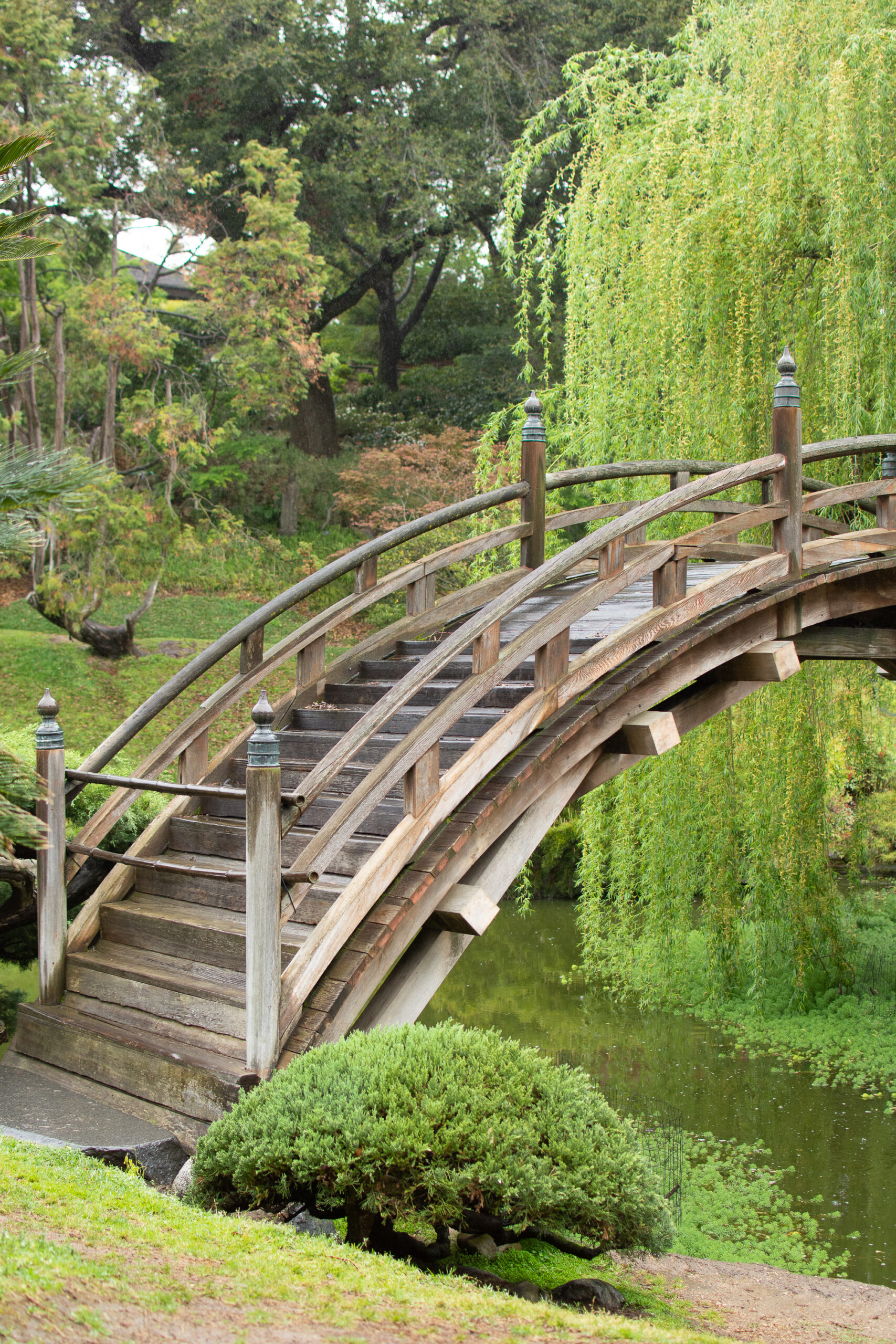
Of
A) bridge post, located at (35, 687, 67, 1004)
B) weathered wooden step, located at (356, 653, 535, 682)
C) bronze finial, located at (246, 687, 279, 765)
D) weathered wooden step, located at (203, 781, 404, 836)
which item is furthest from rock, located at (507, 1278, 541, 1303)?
weathered wooden step, located at (356, 653, 535, 682)

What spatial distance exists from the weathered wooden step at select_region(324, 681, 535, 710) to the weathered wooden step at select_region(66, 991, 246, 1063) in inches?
64.5

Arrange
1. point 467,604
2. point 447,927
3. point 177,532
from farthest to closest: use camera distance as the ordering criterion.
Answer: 1. point 177,532
2. point 467,604
3. point 447,927

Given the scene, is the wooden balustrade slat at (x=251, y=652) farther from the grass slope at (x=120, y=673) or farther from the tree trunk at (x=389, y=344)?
the tree trunk at (x=389, y=344)

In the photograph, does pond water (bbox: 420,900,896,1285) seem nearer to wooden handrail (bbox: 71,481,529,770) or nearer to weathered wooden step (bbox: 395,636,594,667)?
weathered wooden step (bbox: 395,636,594,667)

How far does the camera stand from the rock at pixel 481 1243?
13.0 feet

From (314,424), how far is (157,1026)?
19.9 meters

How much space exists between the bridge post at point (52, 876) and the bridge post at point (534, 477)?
238cm

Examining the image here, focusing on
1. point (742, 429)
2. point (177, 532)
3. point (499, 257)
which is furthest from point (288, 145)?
point (742, 429)

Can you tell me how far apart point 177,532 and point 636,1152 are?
1384cm

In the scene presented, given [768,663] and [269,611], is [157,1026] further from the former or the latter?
[768,663]

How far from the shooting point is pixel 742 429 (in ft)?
25.3

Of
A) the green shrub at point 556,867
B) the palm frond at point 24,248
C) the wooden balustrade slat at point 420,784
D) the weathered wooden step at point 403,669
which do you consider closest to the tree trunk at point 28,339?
the green shrub at point 556,867

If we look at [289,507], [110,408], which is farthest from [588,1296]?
[289,507]

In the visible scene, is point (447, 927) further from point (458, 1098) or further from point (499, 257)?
point (499, 257)
